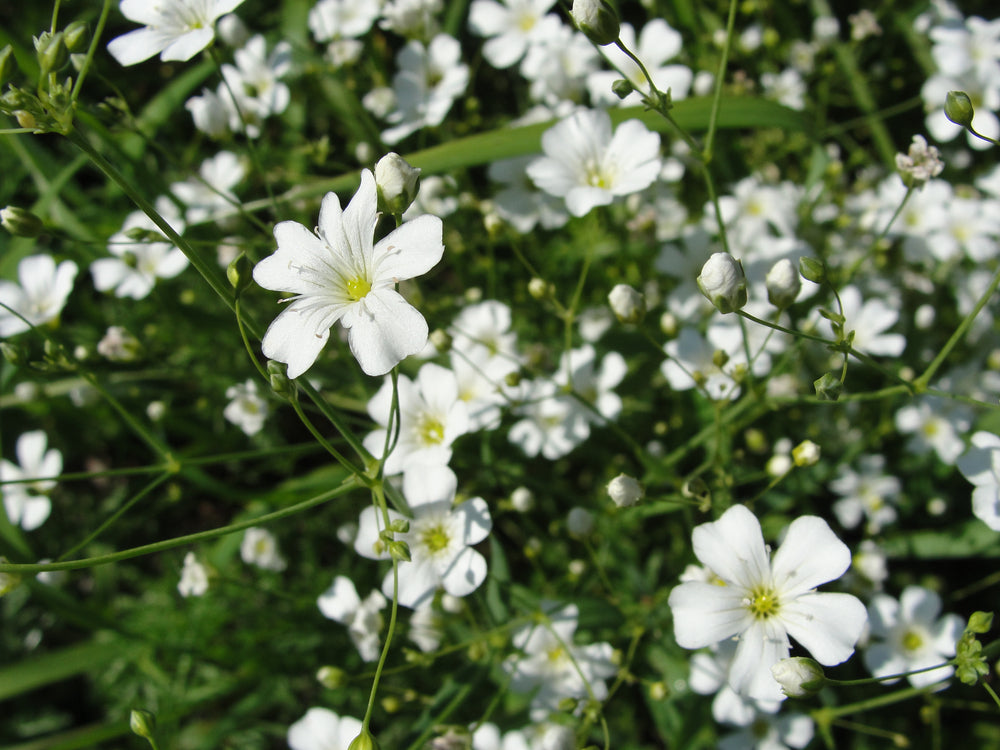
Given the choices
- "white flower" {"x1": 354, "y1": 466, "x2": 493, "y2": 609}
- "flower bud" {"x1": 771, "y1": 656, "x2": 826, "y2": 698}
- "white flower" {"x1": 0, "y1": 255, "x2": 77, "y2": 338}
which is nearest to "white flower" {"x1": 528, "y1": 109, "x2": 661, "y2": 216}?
"white flower" {"x1": 354, "y1": 466, "x2": 493, "y2": 609}

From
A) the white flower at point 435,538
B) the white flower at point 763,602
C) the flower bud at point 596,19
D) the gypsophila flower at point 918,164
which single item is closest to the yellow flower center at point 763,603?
the white flower at point 763,602

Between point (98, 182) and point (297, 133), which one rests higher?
point (297, 133)

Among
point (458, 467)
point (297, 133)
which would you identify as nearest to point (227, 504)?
point (458, 467)

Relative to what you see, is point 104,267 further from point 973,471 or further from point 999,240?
point 999,240

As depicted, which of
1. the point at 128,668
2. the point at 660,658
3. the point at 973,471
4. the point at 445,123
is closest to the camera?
the point at 973,471

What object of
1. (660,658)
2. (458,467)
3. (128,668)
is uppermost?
(458,467)

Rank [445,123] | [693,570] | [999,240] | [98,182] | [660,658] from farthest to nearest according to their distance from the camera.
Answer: [98,182], [445,123], [999,240], [660,658], [693,570]

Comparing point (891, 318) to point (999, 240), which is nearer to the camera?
point (891, 318)
